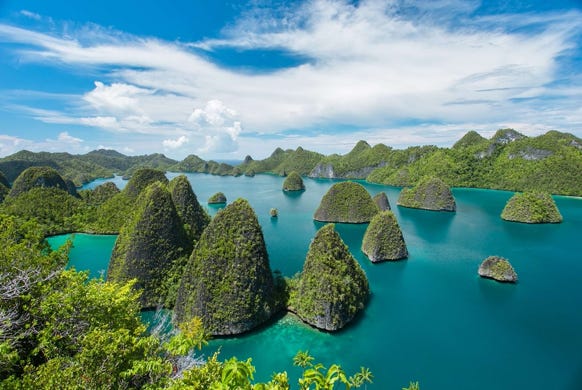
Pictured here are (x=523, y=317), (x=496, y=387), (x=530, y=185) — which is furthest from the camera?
(x=530, y=185)

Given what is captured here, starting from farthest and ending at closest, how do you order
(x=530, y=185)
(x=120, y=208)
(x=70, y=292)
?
(x=530, y=185)
(x=120, y=208)
(x=70, y=292)

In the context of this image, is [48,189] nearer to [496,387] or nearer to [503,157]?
A: [496,387]

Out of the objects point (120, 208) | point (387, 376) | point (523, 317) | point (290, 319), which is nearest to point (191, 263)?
point (290, 319)

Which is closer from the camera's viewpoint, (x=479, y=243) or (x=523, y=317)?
(x=523, y=317)

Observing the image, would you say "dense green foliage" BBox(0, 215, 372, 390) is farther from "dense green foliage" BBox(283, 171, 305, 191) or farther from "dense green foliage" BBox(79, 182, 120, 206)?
"dense green foliage" BBox(283, 171, 305, 191)

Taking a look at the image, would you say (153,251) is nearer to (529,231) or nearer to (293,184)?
(529,231)

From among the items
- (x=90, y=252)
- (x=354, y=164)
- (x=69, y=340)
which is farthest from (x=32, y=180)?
(x=354, y=164)

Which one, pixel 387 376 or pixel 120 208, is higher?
pixel 120 208
